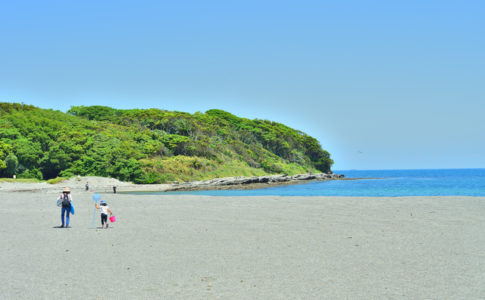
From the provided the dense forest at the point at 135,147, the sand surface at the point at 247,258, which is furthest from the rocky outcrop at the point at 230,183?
the sand surface at the point at 247,258

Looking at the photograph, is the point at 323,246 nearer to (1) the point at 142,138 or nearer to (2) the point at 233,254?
(2) the point at 233,254

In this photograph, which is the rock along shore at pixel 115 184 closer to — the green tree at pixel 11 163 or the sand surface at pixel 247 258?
→ the green tree at pixel 11 163

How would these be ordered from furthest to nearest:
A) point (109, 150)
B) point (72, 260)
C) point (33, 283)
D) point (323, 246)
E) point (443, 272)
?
point (109, 150) < point (323, 246) < point (72, 260) < point (443, 272) < point (33, 283)

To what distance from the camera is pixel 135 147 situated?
249ft

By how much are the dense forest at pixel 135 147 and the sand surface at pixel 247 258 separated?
4789 centimetres

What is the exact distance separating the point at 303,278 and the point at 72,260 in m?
6.13

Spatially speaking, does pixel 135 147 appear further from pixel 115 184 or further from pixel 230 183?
pixel 230 183

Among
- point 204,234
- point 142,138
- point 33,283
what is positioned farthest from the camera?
point 142,138

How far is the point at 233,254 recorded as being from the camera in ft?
39.6

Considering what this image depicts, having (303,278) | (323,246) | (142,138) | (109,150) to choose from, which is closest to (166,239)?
(323,246)

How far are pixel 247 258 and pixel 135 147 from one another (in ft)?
221

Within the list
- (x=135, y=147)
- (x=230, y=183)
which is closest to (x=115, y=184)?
(x=135, y=147)

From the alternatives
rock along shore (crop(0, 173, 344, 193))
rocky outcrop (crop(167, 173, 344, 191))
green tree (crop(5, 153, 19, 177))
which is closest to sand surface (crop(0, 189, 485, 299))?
rock along shore (crop(0, 173, 344, 193))

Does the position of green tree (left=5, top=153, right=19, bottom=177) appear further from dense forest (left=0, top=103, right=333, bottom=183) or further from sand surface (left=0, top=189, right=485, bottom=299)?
sand surface (left=0, top=189, right=485, bottom=299)
